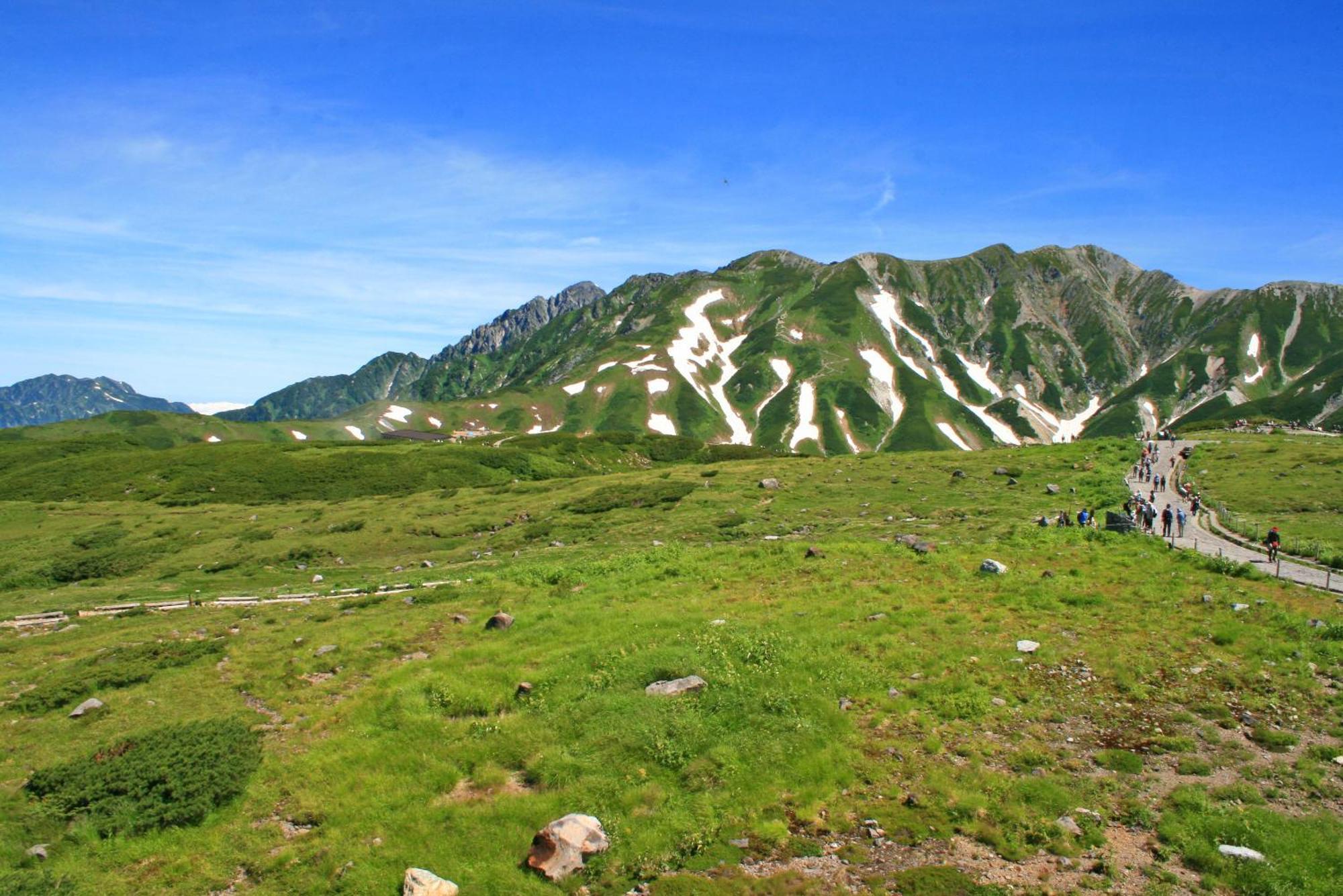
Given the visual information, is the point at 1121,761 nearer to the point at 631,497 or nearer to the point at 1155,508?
the point at 1155,508

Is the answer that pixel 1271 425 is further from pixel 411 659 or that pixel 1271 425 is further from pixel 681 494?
pixel 411 659

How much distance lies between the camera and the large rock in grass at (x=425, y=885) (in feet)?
36.8

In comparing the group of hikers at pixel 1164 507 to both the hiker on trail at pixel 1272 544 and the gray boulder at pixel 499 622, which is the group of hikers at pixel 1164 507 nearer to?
Answer: the hiker on trail at pixel 1272 544

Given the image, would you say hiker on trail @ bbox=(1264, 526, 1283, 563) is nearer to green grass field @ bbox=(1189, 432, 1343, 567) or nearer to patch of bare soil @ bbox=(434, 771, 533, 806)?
green grass field @ bbox=(1189, 432, 1343, 567)

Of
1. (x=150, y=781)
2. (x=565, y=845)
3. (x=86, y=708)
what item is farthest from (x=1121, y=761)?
(x=86, y=708)

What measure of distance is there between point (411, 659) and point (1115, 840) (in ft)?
59.4

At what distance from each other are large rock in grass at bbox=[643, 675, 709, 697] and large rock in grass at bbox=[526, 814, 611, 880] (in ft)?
15.3

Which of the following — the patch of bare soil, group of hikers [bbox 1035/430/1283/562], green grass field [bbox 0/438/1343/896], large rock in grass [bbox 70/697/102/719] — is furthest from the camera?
group of hikers [bbox 1035/430/1283/562]

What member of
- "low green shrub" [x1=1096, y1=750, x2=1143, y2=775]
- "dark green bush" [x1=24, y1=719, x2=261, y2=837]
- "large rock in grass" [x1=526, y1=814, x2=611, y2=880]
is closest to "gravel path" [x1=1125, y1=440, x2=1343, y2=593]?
"low green shrub" [x1=1096, y1=750, x2=1143, y2=775]

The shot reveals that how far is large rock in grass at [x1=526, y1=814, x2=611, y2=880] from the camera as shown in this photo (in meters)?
11.8

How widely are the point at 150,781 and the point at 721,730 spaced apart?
11.8 metres

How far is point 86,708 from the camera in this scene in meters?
18.6

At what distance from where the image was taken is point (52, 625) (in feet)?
97.6

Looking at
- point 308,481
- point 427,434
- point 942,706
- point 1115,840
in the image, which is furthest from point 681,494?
point 427,434
